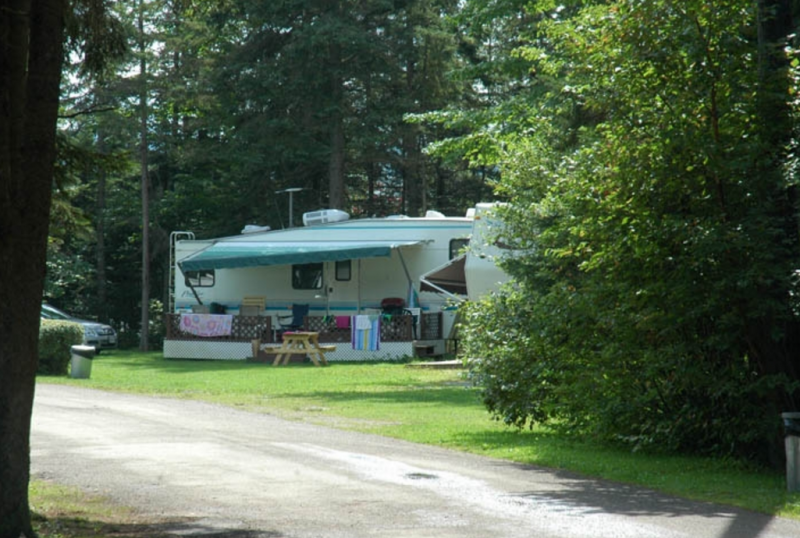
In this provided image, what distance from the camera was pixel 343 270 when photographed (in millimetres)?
29547

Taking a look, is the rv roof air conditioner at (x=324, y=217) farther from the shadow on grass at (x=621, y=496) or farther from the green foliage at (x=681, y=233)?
the shadow on grass at (x=621, y=496)

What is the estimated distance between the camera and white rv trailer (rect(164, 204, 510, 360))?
28031 mm

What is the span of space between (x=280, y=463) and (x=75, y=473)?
1.80 meters

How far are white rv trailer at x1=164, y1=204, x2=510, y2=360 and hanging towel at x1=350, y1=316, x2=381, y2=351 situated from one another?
0.58ft

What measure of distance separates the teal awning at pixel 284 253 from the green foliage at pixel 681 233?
53.7 ft

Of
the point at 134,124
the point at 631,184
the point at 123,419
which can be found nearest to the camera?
the point at 631,184

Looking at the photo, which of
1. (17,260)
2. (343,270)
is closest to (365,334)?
(343,270)

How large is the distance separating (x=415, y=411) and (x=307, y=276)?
1461 centimetres

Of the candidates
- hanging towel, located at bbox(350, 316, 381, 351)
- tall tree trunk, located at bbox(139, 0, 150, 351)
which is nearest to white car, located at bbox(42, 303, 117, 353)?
tall tree trunk, located at bbox(139, 0, 150, 351)

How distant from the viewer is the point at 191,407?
1579cm

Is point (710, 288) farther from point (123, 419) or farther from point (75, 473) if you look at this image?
point (123, 419)

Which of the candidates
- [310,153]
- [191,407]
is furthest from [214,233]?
[191,407]

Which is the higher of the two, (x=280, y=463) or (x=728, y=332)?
(x=728, y=332)

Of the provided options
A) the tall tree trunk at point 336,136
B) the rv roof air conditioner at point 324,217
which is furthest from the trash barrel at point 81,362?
the tall tree trunk at point 336,136
